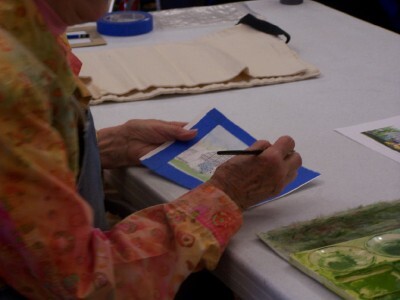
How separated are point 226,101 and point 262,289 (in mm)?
624

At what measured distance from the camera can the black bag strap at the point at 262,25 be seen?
1.66 metres

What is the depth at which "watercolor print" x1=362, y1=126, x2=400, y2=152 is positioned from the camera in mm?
1100

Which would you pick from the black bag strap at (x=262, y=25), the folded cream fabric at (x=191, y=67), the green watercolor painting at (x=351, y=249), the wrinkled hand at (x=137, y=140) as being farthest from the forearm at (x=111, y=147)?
the black bag strap at (x=262, y=25)

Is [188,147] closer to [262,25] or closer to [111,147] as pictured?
[111,147]

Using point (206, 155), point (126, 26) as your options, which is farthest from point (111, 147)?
point (126, 26)

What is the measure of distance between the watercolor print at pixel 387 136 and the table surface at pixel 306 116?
0.04 metres

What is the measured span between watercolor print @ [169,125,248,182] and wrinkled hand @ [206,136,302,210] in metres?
0.10

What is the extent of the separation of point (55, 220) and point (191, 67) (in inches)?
32.7

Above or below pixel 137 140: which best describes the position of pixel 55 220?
above

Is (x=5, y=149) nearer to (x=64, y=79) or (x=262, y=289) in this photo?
(x=64, y=79)

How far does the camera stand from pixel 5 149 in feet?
2.15

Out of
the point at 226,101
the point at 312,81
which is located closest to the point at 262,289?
the point at 226,101

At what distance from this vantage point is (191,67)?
1.47 meters

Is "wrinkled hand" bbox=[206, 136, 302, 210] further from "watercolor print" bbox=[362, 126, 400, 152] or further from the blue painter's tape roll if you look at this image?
the blue painter's tape roll
